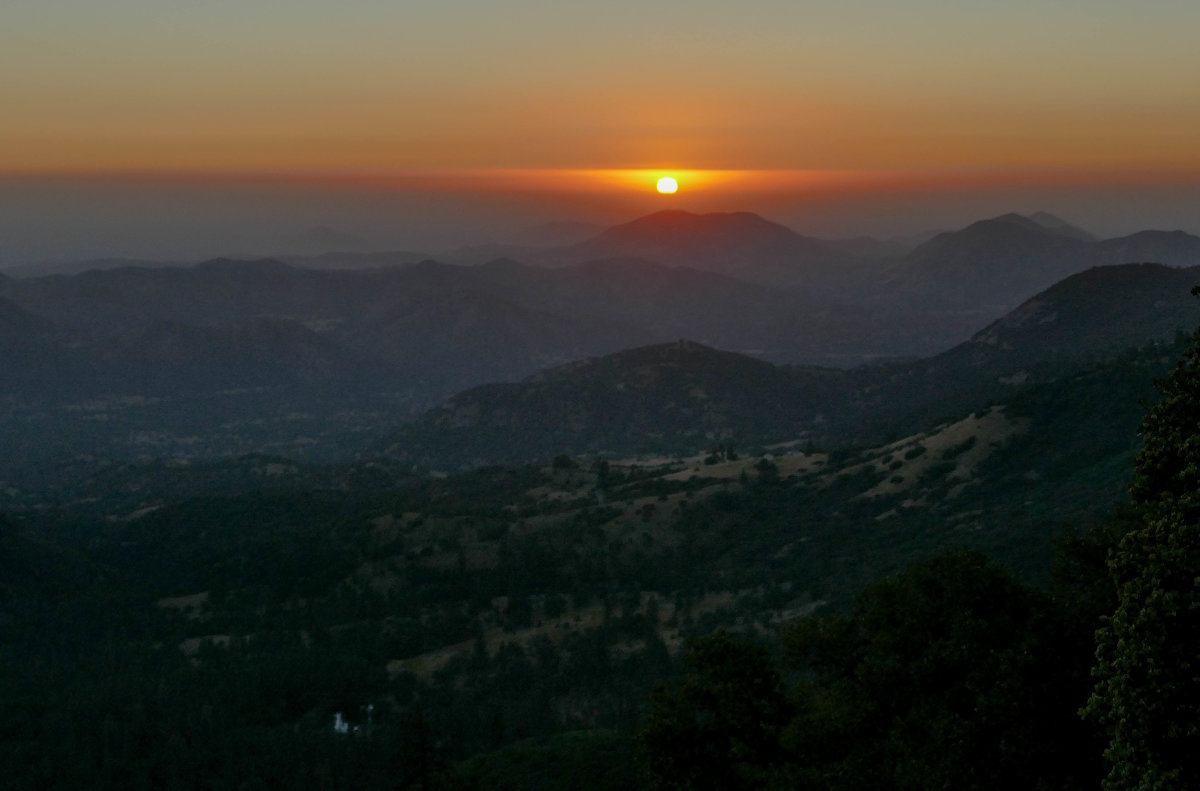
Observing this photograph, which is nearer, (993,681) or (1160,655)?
(1160,655)

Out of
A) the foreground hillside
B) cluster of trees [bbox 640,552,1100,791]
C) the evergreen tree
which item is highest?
the evergreen tree

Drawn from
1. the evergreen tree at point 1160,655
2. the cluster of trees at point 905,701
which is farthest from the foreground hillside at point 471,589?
the evergreen tree at point 1160,655

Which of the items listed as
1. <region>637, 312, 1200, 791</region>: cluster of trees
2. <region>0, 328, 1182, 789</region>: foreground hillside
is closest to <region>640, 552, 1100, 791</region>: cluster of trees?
<region>637, 312, 1200, 791</region>: cluster of trees

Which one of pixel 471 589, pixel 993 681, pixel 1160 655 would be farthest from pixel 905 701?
pixel 471 589

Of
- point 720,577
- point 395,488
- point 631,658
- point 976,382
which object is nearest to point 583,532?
point 720,577

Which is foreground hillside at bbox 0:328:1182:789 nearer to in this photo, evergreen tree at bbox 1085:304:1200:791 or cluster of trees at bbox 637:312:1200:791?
cluster of trees at bbox 637:312:1200:791

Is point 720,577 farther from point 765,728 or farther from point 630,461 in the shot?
point 630,461

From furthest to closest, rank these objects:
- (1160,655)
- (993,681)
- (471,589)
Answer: (471,589), (993,681), (1160,655)

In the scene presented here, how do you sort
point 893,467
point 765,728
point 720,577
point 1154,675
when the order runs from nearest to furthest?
point 1154,675, point 765,728, point 720,577, point 893,467

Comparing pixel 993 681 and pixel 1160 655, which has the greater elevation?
pixel 1160 655

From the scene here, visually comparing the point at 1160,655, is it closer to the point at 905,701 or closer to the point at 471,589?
the point at 905,701

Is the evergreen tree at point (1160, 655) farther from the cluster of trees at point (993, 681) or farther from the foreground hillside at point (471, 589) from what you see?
the foreground hillside at point (471, 589)
